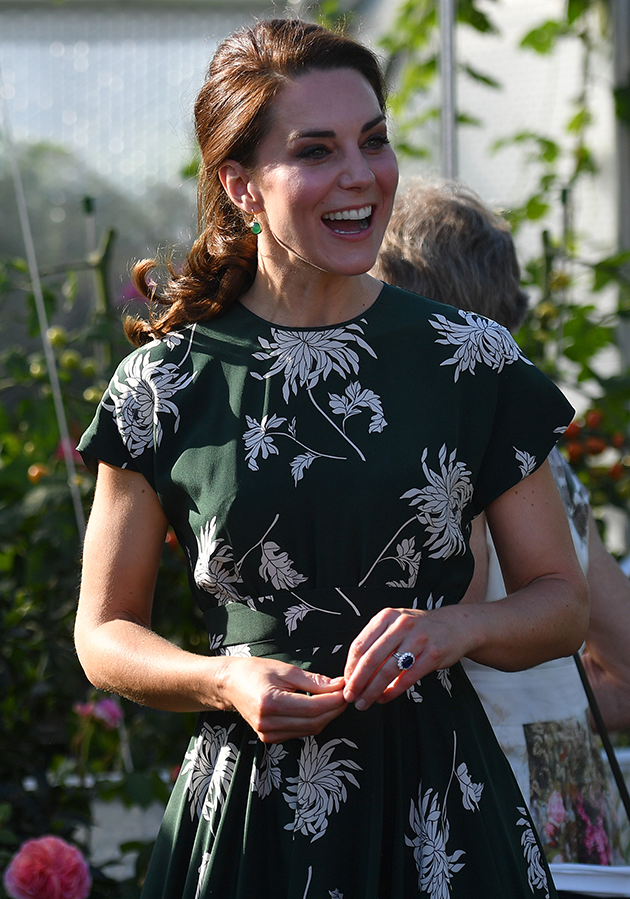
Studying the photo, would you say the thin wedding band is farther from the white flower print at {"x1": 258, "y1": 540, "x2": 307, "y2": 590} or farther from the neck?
the neck

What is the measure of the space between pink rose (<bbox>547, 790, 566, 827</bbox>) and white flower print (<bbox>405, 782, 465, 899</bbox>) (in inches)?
15.8

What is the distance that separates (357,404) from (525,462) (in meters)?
0.23

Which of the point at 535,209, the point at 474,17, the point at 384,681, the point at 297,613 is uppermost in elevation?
the point at 474,17

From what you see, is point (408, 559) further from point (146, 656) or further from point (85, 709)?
point (85, 709)

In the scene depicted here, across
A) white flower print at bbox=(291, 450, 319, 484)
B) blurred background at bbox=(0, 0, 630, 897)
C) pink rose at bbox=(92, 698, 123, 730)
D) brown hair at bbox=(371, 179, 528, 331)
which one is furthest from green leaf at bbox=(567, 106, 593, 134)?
white flower print at bbox=(291, 450, 319, 484)

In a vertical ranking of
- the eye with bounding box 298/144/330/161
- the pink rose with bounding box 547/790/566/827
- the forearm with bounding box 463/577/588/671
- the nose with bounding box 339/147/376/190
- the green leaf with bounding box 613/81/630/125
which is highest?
the green leaf with bounding box 613/81/630/125

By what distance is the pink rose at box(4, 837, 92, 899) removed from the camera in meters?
1.92

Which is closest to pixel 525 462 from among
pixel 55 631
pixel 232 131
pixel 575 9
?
pixel 232 131

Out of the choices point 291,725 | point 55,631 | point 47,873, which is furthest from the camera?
point 55,631

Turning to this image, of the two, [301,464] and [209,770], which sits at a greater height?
[301,464]

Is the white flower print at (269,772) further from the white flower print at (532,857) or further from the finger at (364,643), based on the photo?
the white flower print at (532,857)

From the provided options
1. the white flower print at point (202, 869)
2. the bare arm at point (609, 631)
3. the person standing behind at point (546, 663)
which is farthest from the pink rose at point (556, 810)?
the white flower print at point (202, 869)

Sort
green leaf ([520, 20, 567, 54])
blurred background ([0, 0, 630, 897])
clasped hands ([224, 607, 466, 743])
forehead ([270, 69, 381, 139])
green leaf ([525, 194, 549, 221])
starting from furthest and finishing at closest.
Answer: green leaf ([520, 20, 567, 54]), green leaf ([525, 194, 549, 221]), blurred background ([0, 0, 630, 897]), forehead ([270, 69, 381, 139]), clasped hands ([224, 607, 466, 743])

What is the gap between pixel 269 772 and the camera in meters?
1.24
